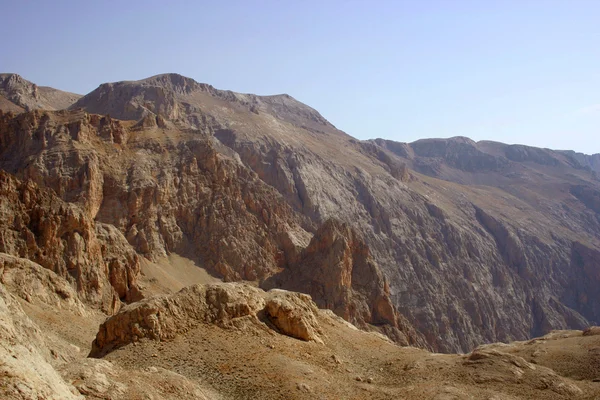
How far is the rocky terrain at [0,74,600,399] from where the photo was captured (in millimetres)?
25359

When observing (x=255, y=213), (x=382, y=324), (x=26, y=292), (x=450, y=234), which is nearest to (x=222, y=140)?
(x=255, y=213)

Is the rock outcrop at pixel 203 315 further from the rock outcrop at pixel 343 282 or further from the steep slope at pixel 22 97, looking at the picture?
the steep slope at pixel 22 97

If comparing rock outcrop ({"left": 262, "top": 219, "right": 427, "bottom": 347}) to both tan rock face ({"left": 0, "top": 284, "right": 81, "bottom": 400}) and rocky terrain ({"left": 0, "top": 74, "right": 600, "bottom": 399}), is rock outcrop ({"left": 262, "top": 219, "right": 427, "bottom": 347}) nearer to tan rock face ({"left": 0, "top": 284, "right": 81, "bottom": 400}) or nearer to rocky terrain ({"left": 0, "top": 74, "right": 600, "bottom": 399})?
rocky terrain ({"left": 0, "top": 74, "right": 600, "bottom": 399})

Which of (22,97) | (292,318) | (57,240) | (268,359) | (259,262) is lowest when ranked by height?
(259,262)

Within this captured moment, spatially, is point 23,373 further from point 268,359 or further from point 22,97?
point 22,97

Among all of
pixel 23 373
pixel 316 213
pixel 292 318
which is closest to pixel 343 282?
pixel 316 213

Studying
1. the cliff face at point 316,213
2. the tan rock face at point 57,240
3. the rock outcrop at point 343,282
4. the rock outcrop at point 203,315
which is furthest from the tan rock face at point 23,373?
the rock outcrop at point 343,282

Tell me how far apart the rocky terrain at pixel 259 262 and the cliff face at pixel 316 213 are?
1.20 feet

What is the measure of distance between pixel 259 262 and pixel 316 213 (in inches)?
1385

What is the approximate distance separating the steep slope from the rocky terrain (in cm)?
78

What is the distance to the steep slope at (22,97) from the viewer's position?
122m

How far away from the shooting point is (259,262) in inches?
3344

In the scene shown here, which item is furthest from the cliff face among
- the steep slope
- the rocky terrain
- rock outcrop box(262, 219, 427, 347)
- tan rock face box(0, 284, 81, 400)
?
tan rock face box(0, 284, 81, 400)

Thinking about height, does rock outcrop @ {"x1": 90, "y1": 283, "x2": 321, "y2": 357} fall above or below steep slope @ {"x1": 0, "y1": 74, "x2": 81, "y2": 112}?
below
